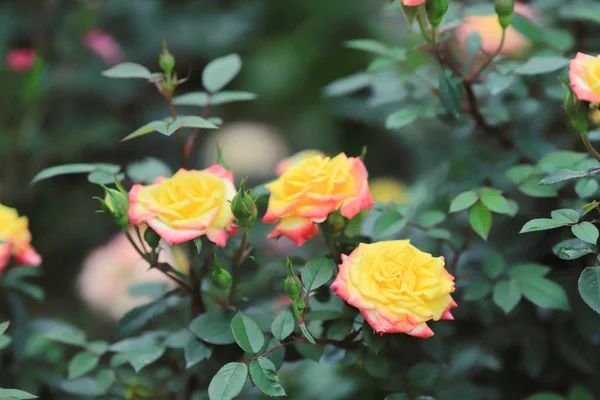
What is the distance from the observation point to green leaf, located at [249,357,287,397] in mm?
492

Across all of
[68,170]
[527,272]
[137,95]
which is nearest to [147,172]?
[68,170]

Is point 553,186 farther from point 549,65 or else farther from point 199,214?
point 199,214

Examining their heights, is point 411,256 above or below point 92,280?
above

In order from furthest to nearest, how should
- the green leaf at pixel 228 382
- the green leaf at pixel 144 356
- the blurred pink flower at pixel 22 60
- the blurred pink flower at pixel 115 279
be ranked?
the blurred pink flower at pixel 22 60 < the blurred pink flower at pixel 115 279 < the green leaf at pixel 144 356 < the green leaf at pixel 228 382

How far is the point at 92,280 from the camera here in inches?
43.2

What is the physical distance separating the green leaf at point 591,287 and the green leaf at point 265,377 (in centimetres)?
25

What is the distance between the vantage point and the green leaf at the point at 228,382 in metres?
0.48

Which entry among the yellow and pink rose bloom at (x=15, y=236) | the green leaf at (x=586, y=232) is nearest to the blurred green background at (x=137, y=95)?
the yellow and pink rose bloom at (x=15, y=236)

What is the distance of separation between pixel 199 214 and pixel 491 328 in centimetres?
42

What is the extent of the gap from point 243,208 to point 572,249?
0.29m

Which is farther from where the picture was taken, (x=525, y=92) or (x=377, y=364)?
(x=525, y=92)

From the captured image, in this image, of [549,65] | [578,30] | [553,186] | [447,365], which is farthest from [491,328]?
[578,30]

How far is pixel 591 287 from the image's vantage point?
508mm

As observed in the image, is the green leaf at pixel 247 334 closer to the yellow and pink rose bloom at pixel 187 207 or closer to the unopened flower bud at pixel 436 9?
the yellow and pink rose bloom at pixel 187 207
